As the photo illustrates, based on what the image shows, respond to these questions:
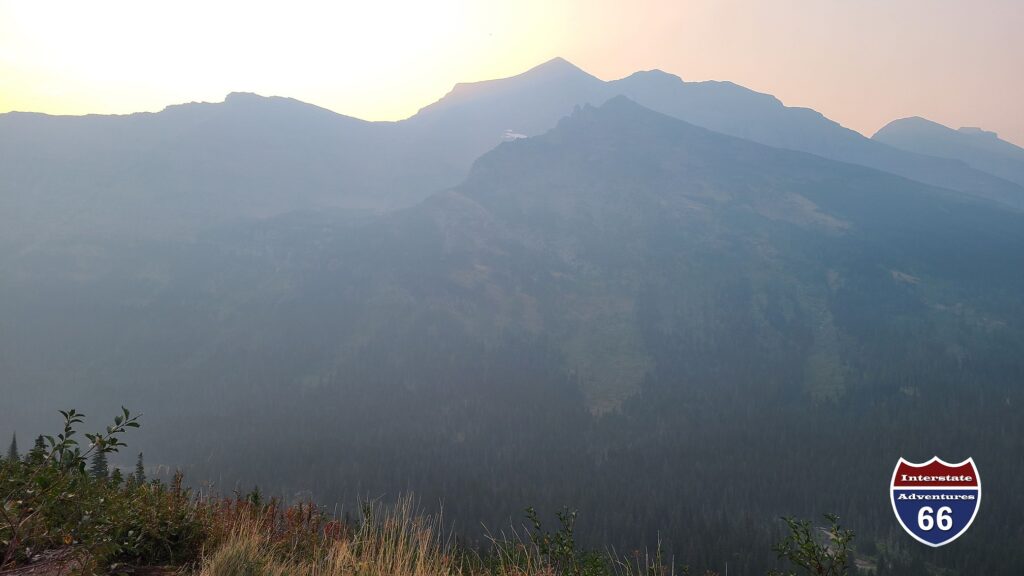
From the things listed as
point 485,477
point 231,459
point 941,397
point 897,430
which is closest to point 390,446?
point 485,477

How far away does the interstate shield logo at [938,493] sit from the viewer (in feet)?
46.3

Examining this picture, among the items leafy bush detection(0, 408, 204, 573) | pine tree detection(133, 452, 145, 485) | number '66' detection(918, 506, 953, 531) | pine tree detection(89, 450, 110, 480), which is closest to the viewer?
leafy bush detection(0, 408, 204, 573)

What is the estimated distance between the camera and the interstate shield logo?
14.1 m

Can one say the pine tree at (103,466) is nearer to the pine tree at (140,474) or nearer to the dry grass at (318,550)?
the pine tree at (140,474)

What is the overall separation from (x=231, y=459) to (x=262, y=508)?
187 metres

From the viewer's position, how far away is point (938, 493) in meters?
16.6

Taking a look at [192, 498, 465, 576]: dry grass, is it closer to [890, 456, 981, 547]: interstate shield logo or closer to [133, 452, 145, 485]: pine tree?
[133, 452, 145, 485]: pine tree

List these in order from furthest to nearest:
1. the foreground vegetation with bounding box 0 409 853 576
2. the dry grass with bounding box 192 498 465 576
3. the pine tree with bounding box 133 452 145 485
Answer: the pine tree with bounding box 133 452 145 485, the dry grass with bounding box 192 498 465 576, the foreground vegetation with bounding box 0 409 853 576

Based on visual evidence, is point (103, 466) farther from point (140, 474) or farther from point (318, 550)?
point (318, 550)

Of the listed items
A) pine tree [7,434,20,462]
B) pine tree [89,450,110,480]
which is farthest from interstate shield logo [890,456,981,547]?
pine tree [7,434,20,462]

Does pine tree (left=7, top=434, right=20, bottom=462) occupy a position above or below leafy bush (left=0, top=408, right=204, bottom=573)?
below

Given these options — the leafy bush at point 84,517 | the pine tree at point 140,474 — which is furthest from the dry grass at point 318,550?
the pine tree at point 140,474

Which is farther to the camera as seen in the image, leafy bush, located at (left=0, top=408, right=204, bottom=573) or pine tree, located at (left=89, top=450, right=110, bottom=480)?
pine tree, located at (left=89, top=450, right=110, bottom=480)

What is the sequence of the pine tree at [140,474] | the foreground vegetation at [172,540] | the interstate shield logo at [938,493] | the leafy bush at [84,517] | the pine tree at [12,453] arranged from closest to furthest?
the leafy bush at [84,517], the foreground vegetation at [172,540], the pine tree at [140,474], the pine tree at [12,453], the interstate shield logo at [938,493]
